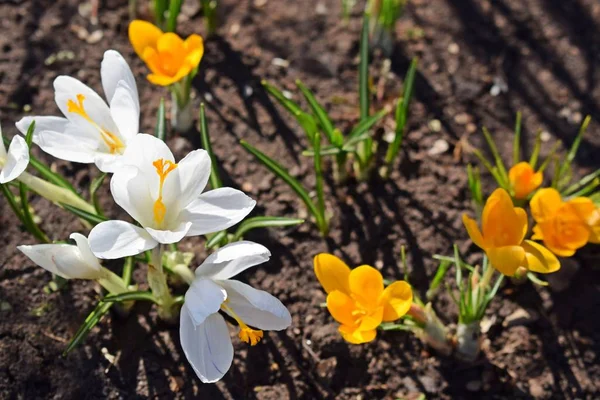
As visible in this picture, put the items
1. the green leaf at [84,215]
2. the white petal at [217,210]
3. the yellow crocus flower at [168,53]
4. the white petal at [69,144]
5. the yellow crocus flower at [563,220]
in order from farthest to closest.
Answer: the yellow crocus flower at [168,53], the yellow crocus flower at [563,220], the green leaf at [84,215], the white petal at [69,144], the white petal at [217,210]

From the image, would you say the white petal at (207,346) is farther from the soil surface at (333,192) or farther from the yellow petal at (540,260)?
the yellow petal at (540,260)

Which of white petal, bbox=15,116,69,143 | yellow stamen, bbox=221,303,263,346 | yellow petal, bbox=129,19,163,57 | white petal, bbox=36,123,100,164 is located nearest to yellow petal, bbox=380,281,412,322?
yellow stamen, bbox=221,303,263,346

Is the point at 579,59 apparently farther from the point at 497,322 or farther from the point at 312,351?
the point at 312,351

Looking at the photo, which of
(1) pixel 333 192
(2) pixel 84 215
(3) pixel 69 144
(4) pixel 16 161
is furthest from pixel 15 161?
(1) pixel 333 192

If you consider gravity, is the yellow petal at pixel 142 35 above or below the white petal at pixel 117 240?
above

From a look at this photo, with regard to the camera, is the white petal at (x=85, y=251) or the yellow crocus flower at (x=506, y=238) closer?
the white petal at (x=85, y=251)

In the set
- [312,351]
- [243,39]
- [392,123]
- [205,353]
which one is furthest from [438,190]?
[205,353]

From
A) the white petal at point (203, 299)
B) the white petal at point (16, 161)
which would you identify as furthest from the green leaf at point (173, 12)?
the white petal at point (203, 299)
